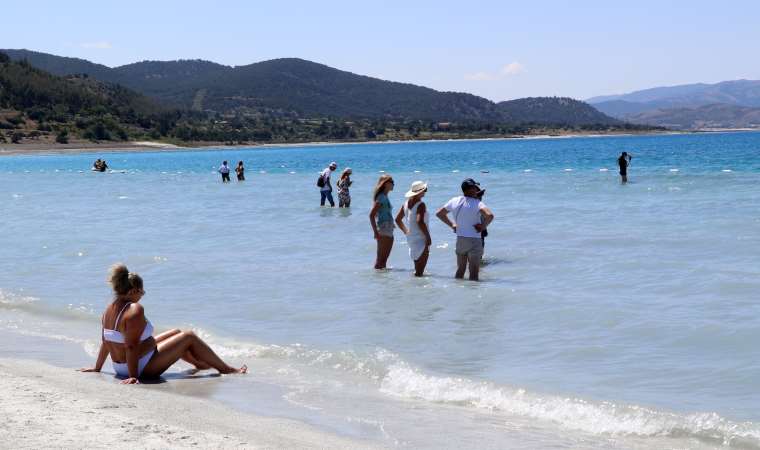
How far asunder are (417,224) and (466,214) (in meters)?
1.00

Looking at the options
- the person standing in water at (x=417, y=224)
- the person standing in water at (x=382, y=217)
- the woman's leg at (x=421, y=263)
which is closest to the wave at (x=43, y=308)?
the person standing in water at (x=382, y=217)

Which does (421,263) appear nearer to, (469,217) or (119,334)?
(469,217)

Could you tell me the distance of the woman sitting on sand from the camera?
7836 mm

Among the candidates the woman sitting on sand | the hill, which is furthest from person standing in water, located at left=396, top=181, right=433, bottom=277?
the hill

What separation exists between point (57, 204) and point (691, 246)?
873 inches

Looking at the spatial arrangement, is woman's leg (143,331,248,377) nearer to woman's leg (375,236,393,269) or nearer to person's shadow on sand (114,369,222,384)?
person's shadow on sand (114,369,222,384)

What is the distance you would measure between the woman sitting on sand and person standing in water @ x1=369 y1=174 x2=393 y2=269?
5.45 meters

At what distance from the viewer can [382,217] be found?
1388 cm

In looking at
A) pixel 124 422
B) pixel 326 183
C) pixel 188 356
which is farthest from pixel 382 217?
pixel 326 183

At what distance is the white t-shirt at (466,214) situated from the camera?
40.0 ft

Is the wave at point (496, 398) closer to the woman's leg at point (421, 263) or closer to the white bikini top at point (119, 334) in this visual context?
the white bikini top at point (119, 334)

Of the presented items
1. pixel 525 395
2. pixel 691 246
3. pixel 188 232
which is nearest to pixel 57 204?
pixel 188 232

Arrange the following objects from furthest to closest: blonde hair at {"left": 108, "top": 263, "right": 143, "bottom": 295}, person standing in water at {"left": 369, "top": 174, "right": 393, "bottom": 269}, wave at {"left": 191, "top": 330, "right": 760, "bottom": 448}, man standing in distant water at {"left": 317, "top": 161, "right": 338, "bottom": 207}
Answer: man standing in distant water at {"left": 317, "top": 161, "right": 338, "bottom": 207} < person standing in water at {"left": 369, "top": 174, "right": 393, "bottom": 269} < blonde hair at {"left": 108, "top": 263, "right": 143, "bottom": 295} < wave at {"left": 191, "top": 330, "right": 760, "bottom": 448}

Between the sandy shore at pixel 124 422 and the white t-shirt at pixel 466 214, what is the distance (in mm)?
5658
